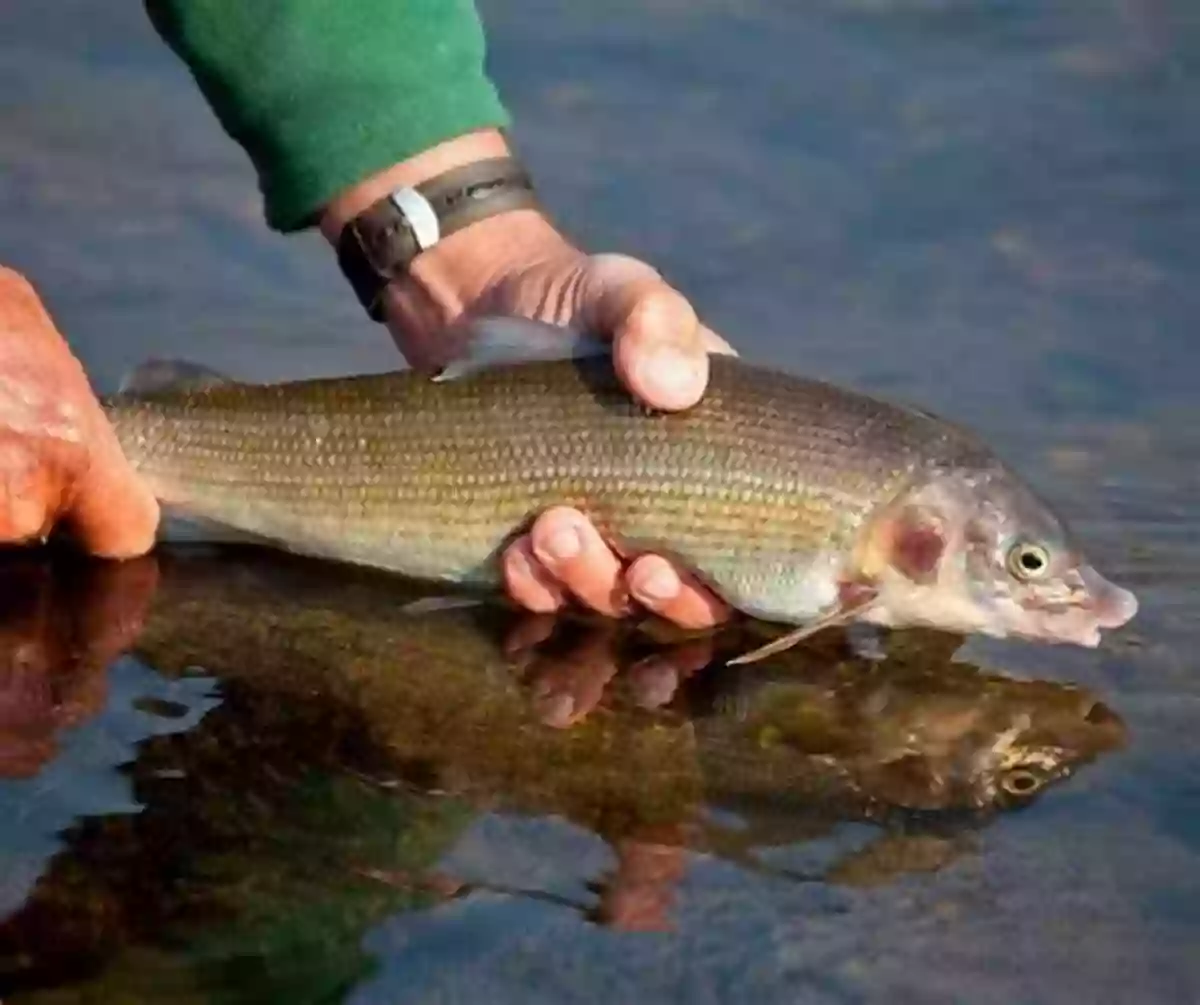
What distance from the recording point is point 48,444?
5.06 metres

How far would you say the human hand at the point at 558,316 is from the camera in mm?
5062

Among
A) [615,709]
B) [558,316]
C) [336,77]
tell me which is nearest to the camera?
[615,709]

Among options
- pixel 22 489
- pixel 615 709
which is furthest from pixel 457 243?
pixel 615 709

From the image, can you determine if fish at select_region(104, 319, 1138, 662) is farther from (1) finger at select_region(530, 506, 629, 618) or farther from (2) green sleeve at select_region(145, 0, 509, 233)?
(2) green sleeve at select_region(145, 0, 509, 233)

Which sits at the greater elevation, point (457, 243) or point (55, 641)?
point (457, 243)

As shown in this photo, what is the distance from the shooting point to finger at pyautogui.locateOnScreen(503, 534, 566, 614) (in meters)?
5.22

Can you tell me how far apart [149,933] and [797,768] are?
4.45 feet

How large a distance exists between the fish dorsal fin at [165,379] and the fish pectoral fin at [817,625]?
1.44 metres

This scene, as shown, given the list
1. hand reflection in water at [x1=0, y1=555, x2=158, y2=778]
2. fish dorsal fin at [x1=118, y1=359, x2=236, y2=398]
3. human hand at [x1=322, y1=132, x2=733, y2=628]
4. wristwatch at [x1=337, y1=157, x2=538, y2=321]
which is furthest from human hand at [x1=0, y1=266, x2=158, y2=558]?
wristwatch at [x1=337, y1=157, x2=538, y2=321]

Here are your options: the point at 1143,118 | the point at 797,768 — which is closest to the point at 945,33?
the point at 1143,118

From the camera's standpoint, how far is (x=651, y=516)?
5156 millimetres

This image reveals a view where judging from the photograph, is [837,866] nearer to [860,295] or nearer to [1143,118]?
[860,295]

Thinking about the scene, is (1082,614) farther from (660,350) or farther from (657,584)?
(660,350)

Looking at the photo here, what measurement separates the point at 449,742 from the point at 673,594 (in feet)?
2.62
